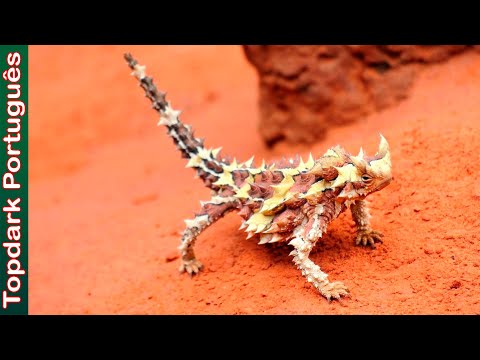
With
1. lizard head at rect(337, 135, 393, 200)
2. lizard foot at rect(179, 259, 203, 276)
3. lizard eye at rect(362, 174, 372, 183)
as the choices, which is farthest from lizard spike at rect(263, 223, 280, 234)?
lizard foot at rect(179, 259, 203, 276)

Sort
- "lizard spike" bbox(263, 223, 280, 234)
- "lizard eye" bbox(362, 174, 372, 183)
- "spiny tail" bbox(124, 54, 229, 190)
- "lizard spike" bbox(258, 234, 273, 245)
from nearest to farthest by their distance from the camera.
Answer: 1. "lizard eye" bbox(362, 174, 372, 183)
2. "lizard spike" bbox(263, 223, 280, 234)
3. "lizard spike" bbox(258, 234, 273, 245)
4. "spiny tail" bbox(124, 54, 229, 190)

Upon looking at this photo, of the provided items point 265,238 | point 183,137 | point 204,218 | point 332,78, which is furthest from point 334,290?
point 332,78

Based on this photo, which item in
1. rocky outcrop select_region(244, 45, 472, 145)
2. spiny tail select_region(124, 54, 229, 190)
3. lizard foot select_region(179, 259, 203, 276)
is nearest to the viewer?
lizard foot select_region(179, 259, 203, 276)

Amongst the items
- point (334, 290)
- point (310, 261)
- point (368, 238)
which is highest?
point (368, 238)

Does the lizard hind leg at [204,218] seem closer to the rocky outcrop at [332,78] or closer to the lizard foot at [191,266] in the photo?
the lizard foot at [191,266]

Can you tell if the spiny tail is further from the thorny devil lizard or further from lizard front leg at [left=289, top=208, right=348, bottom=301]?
lizard front leg at [left=289, top=208, right=348, bottom=301]

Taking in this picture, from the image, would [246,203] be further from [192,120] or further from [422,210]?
[192,120]

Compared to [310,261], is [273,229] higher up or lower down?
higher up

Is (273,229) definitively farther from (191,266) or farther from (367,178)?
(191,266)
